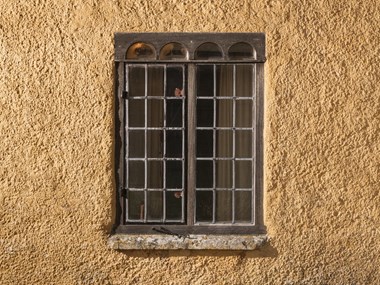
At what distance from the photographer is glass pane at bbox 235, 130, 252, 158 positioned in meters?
5.16

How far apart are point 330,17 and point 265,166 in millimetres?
1308

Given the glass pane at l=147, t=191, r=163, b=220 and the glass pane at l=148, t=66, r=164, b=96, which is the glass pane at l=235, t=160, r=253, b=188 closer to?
the glass pane at l=147, t=191, r=163, b=220

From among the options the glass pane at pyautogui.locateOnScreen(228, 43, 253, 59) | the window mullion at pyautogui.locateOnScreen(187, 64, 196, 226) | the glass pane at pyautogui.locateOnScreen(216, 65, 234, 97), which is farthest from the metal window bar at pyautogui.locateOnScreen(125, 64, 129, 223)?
the glass pane at pyautogui.locateOnScreen(228, 43, 253, 59)

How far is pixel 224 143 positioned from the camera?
203 inches

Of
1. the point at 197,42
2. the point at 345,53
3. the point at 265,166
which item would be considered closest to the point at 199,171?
the point at 265,166

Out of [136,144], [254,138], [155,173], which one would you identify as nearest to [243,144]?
[254,138]

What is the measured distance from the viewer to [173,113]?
516 centimetres

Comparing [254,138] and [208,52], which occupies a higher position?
[208,52]

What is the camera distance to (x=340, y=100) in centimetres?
500

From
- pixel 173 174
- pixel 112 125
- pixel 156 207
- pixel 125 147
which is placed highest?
pixel 112 125

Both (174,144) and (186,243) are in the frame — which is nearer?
(186,243)

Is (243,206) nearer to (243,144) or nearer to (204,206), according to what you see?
(204,206)

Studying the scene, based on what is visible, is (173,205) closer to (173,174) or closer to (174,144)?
(173,174)

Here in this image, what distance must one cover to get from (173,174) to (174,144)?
0.82 ft
